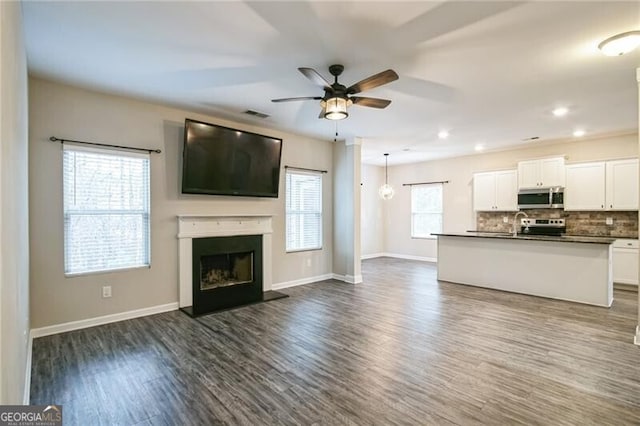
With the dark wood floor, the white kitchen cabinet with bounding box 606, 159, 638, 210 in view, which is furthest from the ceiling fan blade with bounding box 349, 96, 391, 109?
the white kitchen cabinet with bounding box 606, 159, 638, 210

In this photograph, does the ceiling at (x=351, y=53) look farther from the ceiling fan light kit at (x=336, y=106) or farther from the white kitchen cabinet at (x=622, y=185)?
the white kitchen cabinet at (x=622, y=185)

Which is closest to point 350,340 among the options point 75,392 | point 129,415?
point 129,415

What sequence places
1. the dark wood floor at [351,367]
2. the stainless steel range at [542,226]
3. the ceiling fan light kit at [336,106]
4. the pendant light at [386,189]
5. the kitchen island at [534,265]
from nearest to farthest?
the dark wood floor at [351,367] → the ceiling fan light kit at [336,106] → the kitchen island at [534,265] → the stainless steel range at [542,226] → the pendant light at [386,189]

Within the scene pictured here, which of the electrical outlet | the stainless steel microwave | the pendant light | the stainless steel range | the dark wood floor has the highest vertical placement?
the pendant light

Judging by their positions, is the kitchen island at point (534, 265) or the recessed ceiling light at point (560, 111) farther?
the kitchen island at point (534, 265)

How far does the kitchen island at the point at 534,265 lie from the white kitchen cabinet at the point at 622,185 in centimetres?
106

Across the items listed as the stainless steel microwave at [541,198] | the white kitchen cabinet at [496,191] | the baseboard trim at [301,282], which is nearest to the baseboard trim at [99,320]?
the baseboard trim at [301,282]

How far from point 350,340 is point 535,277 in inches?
142

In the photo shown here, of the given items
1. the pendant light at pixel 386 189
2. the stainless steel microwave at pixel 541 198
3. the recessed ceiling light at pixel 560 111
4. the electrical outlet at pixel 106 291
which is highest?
the recessed ceiling light at pixel 560 111

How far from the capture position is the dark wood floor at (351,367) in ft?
7.09

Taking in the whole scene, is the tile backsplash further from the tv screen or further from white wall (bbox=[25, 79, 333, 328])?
white wall (bbox=[25, 79, 333, 328])

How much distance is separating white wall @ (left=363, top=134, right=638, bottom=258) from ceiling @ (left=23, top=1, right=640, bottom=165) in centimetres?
182

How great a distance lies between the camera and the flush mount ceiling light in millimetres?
2496

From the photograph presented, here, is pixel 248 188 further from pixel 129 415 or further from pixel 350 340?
pixel 129 415
